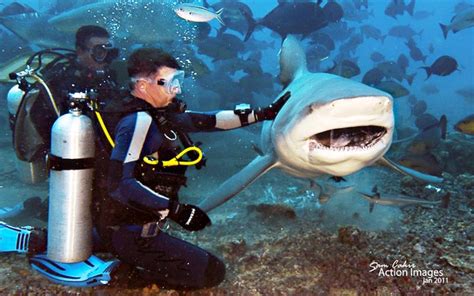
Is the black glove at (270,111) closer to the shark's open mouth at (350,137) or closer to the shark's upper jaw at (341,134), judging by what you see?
the shark's upper jaw at (341,134)

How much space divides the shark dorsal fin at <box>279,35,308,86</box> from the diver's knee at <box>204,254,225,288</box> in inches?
112

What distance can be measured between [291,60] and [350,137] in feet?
7.55

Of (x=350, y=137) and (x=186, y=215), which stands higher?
(x=350, y=137)

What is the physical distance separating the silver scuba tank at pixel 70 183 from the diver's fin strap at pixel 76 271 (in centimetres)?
15

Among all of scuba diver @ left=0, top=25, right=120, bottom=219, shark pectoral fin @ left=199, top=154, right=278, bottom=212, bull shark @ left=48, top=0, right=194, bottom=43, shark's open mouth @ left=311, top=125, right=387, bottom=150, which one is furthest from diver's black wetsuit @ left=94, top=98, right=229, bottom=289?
bull shark @ left=48, top=0, right=194, bottom=43

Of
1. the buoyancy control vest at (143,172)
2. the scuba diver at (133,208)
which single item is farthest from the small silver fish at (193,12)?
the buoyancy control vest at (143,172)

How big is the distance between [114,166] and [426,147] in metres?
5.53

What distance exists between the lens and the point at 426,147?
6.29 meters

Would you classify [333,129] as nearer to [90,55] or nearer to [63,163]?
[63,163]

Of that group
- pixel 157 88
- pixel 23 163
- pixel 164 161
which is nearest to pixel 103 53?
pixel 23 163

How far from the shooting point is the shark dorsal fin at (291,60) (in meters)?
5.04

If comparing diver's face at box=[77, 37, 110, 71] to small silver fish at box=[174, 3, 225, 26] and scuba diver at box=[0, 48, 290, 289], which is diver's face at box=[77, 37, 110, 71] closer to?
scuba diver at box=[0, 48, 290, 289]

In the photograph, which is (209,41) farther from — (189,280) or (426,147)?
(189,280)

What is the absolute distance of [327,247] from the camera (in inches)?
150
